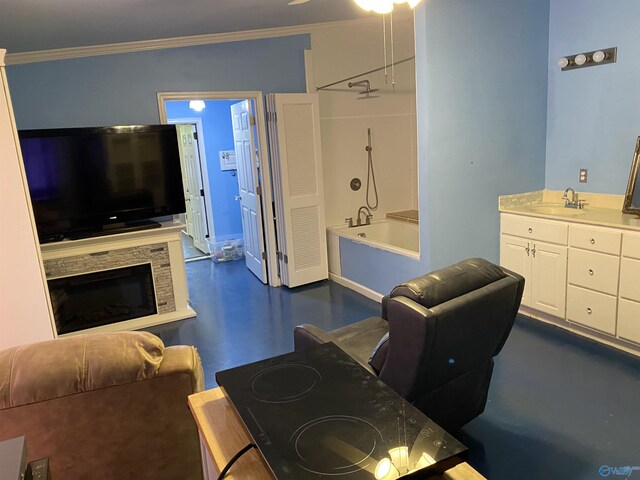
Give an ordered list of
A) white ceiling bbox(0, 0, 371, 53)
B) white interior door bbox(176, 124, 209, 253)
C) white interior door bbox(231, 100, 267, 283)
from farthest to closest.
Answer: white interior door bbox(176, 124, 209, 253), white interior door bbox(231, 100, 267, 283), white ceiling bbox(0, 0, 371, 53)

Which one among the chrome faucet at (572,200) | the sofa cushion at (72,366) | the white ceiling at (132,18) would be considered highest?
the white ceiling at (132,18)

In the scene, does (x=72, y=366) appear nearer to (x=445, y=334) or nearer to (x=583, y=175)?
(x=445, y=334)

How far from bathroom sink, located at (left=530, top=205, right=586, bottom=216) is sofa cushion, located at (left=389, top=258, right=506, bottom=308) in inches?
78.8

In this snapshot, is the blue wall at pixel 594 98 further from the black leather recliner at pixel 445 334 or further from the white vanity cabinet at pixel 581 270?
the black leather recliner at pixel 445 334

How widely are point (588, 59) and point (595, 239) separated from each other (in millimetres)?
1468

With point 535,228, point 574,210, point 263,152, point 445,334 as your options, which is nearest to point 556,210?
point 574,210

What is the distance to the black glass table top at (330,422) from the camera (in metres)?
0.83

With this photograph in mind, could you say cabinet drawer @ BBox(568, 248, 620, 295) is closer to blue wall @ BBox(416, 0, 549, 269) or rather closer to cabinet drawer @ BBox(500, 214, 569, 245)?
cabinet drawer @ BBox(500, 214, 569, 245)

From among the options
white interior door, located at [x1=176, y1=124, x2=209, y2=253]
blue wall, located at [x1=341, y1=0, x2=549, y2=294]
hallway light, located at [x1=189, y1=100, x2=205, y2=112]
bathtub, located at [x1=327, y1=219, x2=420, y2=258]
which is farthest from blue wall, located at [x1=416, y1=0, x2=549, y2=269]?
white interior door, located at [x1=176, y1=124, x2=209, y2=253]

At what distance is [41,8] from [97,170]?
1.53 meters

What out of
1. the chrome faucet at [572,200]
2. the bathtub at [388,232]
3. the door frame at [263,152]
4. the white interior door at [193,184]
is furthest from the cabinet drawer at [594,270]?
the white interior door at [193,184]

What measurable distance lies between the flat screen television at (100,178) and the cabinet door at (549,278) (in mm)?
3095

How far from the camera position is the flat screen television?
12.2 feet

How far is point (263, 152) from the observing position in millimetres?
4871
